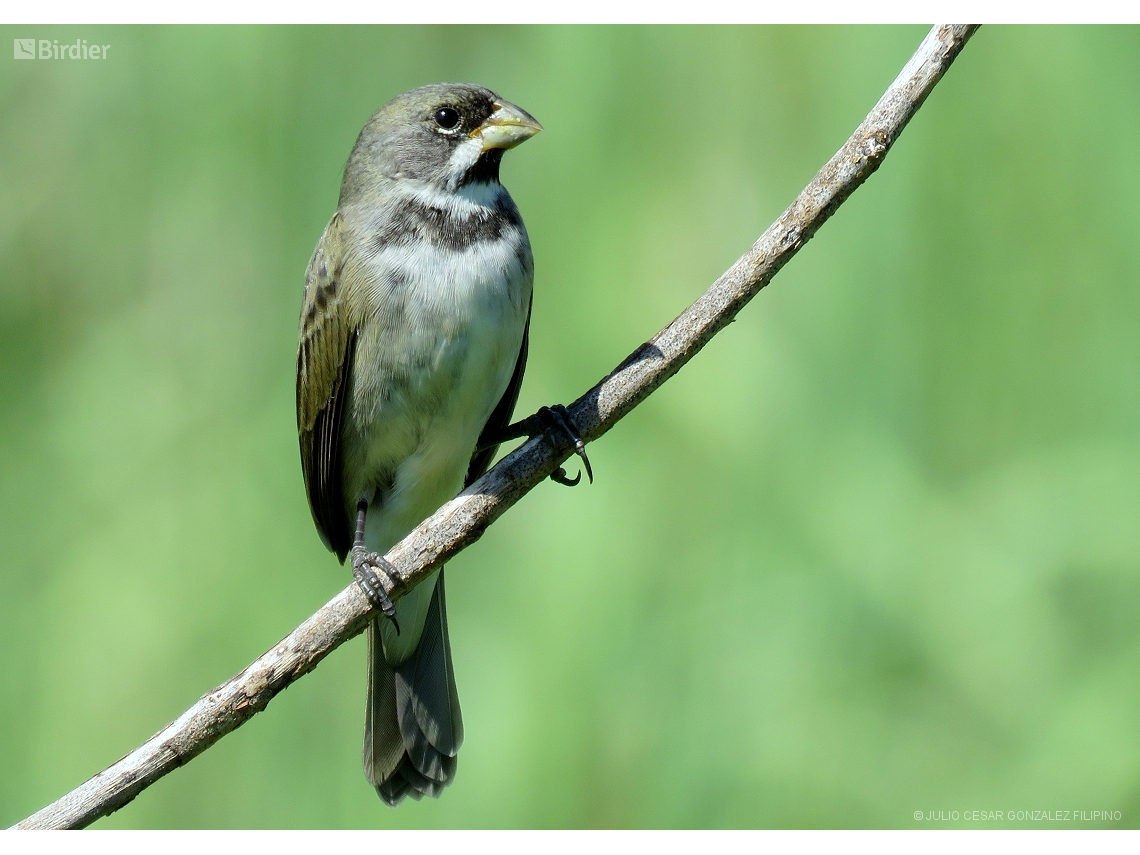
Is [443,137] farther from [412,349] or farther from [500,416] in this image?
[500,416]

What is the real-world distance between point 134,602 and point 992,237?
3.35 meters

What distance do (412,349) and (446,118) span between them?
0.70 m

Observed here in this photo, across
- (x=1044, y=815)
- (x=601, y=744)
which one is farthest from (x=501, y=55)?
(x=1044, y=815)

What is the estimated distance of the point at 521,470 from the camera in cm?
270

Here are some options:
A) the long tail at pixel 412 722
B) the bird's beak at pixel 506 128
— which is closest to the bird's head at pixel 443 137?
the bird's beak at pixel 506 128

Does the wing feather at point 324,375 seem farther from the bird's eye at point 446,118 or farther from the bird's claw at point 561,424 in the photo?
the bird's claw at point 561,424

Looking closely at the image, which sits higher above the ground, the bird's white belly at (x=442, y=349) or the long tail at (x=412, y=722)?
the bird's white belly at (x=442, y=349)

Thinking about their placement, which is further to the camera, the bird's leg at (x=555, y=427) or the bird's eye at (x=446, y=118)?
the bird's eye at (x=446, y=118)

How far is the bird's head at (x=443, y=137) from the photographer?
3.20 meters

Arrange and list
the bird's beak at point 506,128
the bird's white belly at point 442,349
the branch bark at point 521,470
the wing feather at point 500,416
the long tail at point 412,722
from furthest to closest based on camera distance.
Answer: the long tail at point 412,722 < the wing feather at point 500,416 < the bird's beak at point 506,128 < the bird's white belly at point 442,349 < the branch bark at point 521,470

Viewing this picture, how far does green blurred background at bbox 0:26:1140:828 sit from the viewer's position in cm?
372

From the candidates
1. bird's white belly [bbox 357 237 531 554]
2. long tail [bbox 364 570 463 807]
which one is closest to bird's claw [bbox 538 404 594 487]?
bird's white belly [bbox 357 237 531 554]

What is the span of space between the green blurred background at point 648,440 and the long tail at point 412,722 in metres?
0.24

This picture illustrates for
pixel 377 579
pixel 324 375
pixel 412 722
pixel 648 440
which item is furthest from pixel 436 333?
pixel 412 722
